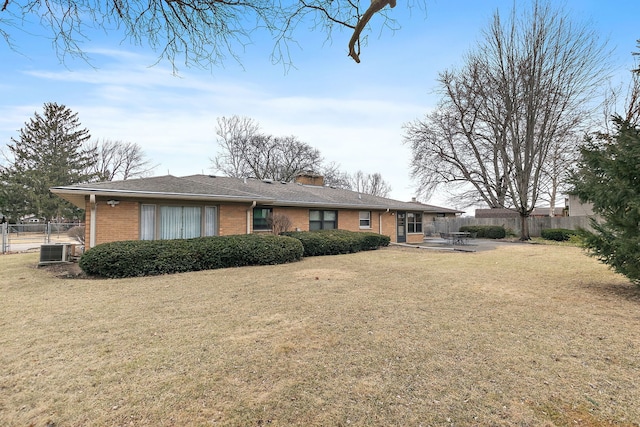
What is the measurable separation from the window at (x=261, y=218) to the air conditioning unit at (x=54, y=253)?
260 inches

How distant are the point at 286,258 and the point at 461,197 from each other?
2376cm

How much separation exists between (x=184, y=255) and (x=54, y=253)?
196 inches

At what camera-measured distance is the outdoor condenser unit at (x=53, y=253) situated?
10.1 metres

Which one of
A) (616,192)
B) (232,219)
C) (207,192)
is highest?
(207,192)

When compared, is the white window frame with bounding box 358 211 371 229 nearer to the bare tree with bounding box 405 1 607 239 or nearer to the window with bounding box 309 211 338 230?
the window with bounding box 309 211 338 230

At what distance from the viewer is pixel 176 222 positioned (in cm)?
1113

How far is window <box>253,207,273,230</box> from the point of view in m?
13.8

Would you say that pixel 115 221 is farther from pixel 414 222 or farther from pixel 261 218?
pixel 414 222

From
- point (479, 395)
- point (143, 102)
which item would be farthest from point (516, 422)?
point (143, 102)

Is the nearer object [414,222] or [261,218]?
[261,218]

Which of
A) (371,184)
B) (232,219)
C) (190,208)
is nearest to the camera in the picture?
(190,208)

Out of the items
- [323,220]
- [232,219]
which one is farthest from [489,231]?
[232,219]

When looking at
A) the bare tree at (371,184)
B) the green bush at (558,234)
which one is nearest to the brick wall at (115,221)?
the green bush at (558,234)

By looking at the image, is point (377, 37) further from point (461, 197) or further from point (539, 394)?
point (461, 197)
